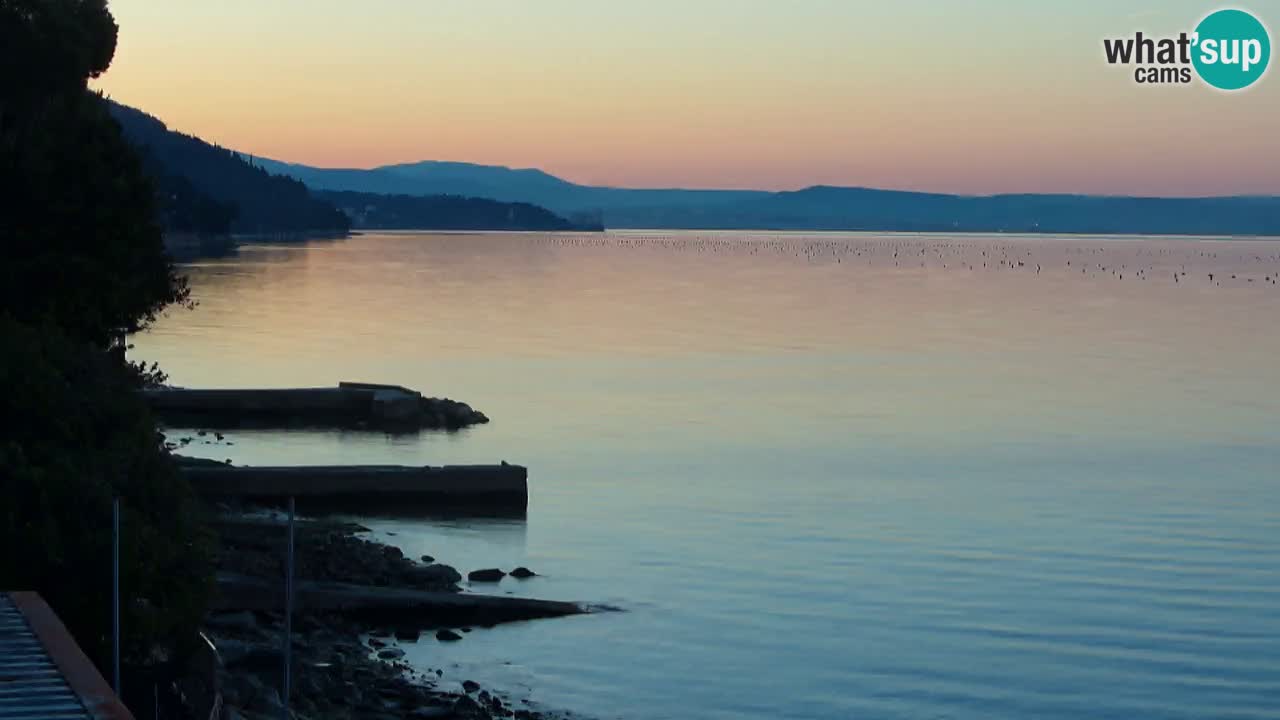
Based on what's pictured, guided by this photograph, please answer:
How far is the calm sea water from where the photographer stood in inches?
804

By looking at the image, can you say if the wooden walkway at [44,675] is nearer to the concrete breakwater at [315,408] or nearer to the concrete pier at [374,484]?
the concrete pier at [374,484]

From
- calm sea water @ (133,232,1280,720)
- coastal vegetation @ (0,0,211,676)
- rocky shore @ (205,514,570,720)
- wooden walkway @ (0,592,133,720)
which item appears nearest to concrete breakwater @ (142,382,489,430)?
calm sea water @ (133,232,1280,720)

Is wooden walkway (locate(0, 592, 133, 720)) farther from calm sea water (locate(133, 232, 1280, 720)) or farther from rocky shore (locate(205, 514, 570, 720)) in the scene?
calm sea water (locate(133, 232, 1280, 720))

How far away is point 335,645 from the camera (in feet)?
66.0

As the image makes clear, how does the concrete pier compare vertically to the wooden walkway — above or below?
below

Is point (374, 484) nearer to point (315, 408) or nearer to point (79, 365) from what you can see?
point (79, 365)

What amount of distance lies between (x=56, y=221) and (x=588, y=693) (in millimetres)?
11666

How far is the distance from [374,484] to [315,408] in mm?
13933

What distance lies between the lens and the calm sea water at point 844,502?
20.4m

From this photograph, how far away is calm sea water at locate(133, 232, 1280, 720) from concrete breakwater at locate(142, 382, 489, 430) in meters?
1.16

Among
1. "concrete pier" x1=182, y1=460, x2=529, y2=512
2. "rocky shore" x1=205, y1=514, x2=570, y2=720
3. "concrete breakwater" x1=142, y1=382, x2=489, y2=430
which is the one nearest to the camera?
"rocky shore" x1=205, y1=514, x2=570, y2=720

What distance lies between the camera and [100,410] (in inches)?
677

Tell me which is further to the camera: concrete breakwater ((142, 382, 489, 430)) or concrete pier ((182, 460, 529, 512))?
concrete breakwater ((142, 382, 489, 430))

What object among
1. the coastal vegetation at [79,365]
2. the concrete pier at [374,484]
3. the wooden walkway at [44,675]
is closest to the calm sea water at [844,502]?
the concrete pier at [374,484]
